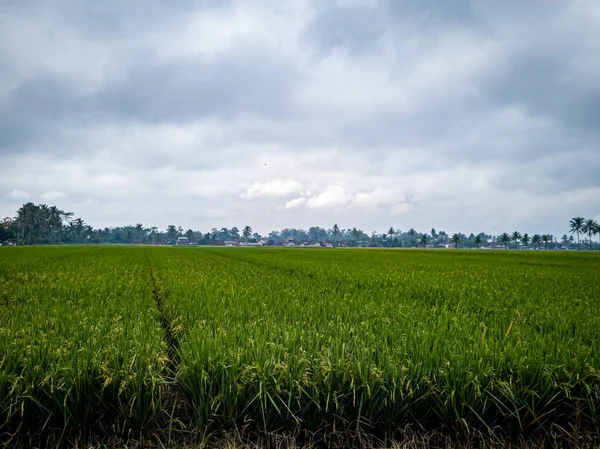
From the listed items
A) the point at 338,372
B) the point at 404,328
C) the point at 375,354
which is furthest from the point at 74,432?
the point at 404,328

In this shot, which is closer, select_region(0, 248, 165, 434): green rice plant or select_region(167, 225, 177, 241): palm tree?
→ select_region(0, 248, 165, 434): green rice plant

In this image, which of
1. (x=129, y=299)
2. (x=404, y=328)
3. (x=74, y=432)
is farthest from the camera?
(x=129, y=299)

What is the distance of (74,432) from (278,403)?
4.95 ft

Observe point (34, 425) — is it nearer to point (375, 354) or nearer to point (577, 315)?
point (375, 354)

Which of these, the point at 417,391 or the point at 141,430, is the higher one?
the point at 417,391

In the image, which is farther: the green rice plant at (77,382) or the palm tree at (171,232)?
the palm tree at (171,232)

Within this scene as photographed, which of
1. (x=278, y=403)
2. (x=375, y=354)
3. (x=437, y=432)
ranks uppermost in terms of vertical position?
(x=375, y=354)

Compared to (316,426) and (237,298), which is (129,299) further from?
(316,426)

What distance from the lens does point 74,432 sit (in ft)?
8.29

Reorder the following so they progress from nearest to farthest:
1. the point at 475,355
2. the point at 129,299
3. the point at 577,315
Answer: the point at 475,355 → the point at 577,315 → the point at 129,299

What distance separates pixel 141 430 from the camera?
Result: 8.35 feet

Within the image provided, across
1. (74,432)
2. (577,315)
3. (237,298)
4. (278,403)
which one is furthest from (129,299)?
(577,315)

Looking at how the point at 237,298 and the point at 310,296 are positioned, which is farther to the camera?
the point at 310,296

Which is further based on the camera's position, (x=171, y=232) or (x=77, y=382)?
(x=171, y=232)
